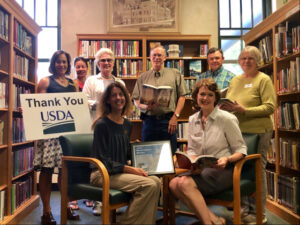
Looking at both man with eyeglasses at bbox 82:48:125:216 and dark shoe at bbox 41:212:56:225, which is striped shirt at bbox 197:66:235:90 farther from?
dark shoe at bbox 41:212:56:225

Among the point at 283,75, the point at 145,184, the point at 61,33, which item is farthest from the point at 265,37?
the point at 61,33

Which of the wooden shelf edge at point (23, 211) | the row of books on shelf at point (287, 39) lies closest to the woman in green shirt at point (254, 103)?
the row of books on shelf at point (287, 39)

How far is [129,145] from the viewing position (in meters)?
2.30

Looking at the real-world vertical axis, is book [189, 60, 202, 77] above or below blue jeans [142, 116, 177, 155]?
above

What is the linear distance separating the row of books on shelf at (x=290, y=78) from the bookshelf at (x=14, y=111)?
2.80m

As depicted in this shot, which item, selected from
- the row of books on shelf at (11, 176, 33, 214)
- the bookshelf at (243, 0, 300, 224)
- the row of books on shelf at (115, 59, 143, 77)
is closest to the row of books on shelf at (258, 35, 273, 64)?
the bookshelf at (243, 0, 300, 224)

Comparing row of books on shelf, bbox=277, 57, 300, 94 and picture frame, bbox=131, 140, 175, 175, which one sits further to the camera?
row of books on shelf, bbox=277, 57, 300, 94

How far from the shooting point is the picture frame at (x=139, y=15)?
4602 mm

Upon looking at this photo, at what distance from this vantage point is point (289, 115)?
2947 mm

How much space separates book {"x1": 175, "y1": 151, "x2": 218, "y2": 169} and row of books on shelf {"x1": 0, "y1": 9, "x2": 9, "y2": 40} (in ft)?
6.51

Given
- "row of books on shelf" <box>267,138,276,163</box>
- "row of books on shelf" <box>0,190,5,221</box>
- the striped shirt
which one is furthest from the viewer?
"row of books on shelf" <box>267,138,276,163</box>

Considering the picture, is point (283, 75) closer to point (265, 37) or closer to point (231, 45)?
point (265, 37)

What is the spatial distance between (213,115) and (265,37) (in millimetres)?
1999

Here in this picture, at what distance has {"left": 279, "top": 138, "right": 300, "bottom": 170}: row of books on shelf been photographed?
2826mm
